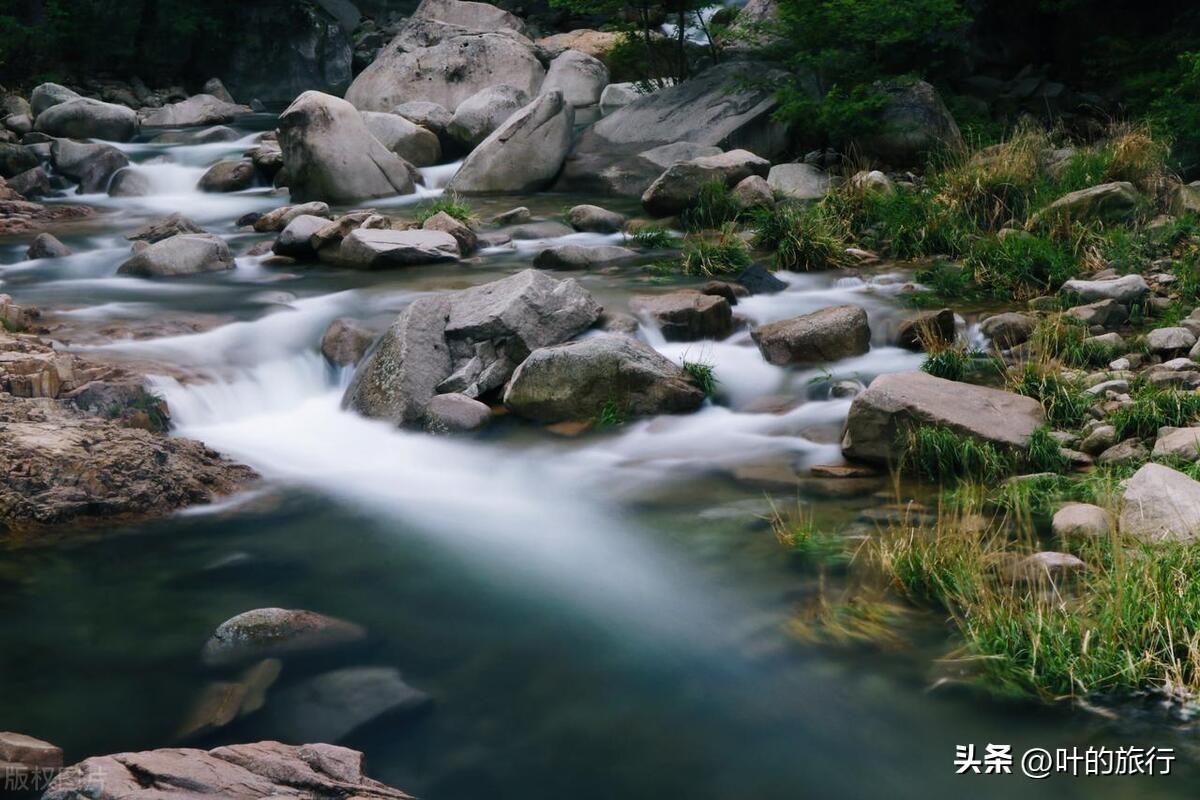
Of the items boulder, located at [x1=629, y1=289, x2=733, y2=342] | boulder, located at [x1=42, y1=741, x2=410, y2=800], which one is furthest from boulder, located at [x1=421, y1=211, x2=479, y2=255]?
boulder, located at [x1=42, y1=741, x2=410, y2=800]

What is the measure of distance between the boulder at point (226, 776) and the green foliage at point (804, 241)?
25.3 feet

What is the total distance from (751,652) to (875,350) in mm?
4201

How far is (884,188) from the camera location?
11461mm

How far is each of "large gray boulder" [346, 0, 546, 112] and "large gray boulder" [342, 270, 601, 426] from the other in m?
12.8

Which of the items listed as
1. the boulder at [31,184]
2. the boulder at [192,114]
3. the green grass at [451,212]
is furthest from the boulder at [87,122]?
the green grass at [451,212]

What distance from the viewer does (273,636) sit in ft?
14.4

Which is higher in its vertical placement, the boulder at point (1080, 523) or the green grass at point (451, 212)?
the green grass at point (451, 212)

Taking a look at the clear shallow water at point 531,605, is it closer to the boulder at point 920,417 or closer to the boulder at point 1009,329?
the boulder at point 920,417

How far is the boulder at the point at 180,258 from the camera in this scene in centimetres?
1077

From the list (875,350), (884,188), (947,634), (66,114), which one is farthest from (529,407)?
(66,114)

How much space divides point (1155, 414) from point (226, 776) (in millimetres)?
5099

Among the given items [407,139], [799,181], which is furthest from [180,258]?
[799,181]

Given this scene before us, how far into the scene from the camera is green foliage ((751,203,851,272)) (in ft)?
33.6

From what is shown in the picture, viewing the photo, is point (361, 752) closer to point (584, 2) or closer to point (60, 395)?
point (60, 395)
